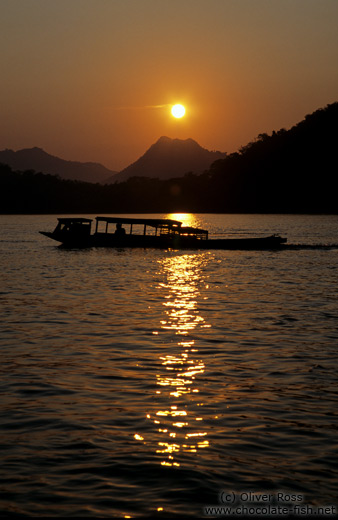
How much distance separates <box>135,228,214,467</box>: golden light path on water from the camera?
463 inches

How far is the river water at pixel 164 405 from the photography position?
993 cm

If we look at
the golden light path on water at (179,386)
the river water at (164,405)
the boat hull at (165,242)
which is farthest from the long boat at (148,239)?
the river water at (164,405)

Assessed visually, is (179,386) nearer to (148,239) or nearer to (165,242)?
(148,239)

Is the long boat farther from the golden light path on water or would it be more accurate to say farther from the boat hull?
the golden light path on water

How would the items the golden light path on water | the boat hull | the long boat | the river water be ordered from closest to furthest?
1. the river water
2. the golden light path on water
3. the boat hull
4. the long boat

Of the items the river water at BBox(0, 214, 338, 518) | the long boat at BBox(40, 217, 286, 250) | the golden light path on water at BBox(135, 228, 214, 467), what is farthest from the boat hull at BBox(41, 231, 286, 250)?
the river water at BBox(0, 214, 338, 518)

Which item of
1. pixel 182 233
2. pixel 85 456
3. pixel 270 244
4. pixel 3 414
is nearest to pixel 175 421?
pixel 85 456

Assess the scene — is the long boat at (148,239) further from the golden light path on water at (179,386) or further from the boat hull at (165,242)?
the golden light path on water at (179,386)

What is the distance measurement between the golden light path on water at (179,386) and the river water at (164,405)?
0.03m

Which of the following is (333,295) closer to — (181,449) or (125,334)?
(125,334)

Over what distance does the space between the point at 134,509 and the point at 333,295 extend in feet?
85.9

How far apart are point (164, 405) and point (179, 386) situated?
162 cm

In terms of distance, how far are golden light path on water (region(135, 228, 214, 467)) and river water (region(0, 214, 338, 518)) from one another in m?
0.03

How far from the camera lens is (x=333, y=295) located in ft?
112
